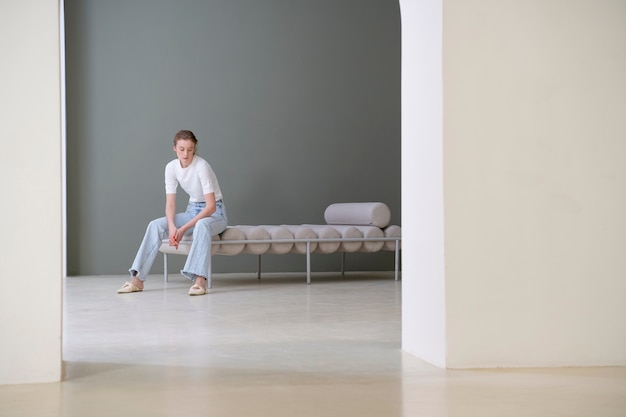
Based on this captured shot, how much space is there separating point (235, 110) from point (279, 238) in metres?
2.13

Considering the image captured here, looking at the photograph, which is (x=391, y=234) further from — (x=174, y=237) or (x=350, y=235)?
(x=174, y=237)

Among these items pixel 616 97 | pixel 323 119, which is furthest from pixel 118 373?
pixel 323 119

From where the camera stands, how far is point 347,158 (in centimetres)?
865

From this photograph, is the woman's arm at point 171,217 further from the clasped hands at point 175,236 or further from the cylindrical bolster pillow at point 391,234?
the cylindrical bolster pillow at point 391,234

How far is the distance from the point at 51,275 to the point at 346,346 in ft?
3.98

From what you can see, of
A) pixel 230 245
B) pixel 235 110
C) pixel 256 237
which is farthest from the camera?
A: pixel 235 110

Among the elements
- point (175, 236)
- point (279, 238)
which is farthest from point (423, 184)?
point (279, 238)

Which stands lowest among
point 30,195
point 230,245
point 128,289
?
point 128,289

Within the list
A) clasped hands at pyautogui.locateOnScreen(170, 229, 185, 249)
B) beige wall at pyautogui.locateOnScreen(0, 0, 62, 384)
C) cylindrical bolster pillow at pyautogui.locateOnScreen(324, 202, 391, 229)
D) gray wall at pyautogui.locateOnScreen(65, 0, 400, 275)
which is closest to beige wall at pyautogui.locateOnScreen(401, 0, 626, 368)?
beige wall at pyautogui.locateOnScreen(0, 0, 62, 384)

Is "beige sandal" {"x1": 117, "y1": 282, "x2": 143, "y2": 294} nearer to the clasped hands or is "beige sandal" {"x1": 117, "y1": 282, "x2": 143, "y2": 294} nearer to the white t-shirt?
the clasped hands

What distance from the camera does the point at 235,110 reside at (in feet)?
27.5

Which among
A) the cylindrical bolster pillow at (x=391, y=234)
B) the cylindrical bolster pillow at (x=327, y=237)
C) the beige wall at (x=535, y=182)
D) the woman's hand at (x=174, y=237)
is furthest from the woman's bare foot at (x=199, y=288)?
the beige wall at (x=535, y=182)

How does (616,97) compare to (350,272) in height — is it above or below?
above

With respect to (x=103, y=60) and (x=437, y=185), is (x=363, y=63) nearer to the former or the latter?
(x=103, y=60)
